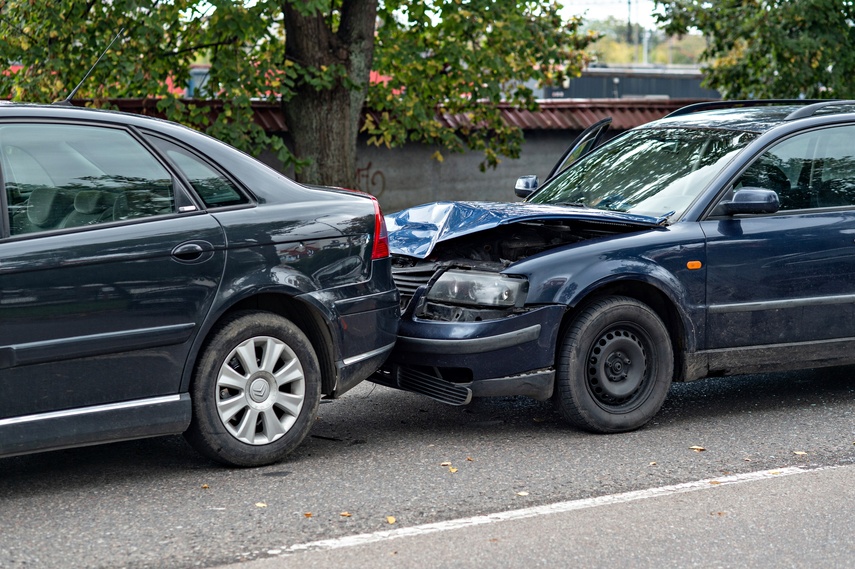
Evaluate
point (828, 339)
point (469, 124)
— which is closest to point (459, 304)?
point (828, 339)

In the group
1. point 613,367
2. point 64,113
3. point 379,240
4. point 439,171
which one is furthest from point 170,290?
point 439,171

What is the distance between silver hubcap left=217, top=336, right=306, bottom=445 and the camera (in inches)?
212

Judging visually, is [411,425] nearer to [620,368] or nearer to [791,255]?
[620,368]

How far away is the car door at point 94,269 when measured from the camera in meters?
4.88

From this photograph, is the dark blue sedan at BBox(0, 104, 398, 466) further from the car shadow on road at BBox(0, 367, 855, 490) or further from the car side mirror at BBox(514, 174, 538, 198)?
the car side mirror at BBox(514, 174, 538, 198)

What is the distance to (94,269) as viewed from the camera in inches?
197

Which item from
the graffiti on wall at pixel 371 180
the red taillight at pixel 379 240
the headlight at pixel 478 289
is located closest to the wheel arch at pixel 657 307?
the headlight at pixel 478 289

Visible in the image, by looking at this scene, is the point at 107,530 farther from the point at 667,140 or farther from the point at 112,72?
the point at 112,72

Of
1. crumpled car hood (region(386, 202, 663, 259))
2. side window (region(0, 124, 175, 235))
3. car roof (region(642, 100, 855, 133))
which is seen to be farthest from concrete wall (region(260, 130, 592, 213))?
side window (region(0, 124, 175, 235))

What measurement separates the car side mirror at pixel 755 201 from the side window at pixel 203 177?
2678mm

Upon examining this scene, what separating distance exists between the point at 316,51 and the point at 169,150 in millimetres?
7192

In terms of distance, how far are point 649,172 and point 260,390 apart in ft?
9.36

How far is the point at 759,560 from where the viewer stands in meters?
4.31

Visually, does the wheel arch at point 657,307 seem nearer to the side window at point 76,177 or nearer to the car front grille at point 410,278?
the car front grille at point 410,278
